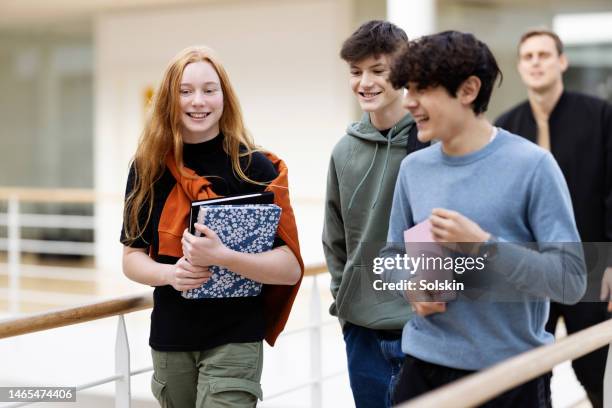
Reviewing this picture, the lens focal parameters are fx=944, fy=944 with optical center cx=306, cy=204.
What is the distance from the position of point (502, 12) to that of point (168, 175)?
5.44m

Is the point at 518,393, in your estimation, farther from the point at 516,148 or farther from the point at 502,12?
the point at 502,12

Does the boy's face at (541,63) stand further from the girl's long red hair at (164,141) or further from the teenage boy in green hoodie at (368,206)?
the girl's long red hair at (164,141)

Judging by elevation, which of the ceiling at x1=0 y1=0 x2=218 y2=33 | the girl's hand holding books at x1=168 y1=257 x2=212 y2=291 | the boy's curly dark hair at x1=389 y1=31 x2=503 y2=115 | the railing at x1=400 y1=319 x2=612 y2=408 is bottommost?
the railing at x1=400 y1=319 x2=612 y2=408

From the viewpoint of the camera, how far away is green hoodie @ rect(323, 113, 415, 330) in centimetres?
184

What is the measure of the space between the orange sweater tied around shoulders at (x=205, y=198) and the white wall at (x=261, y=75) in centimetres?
A: 514

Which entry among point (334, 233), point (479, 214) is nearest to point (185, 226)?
point (334, 233)

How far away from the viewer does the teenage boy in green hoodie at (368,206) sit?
1.82m

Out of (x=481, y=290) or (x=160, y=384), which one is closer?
(x=481, y=290)

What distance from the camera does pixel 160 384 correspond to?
1792 millimetres

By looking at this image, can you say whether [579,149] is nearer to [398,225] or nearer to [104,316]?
[398,225]

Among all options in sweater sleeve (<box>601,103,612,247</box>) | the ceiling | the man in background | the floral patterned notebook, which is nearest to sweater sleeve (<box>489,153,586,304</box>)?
the floral patterned notebook

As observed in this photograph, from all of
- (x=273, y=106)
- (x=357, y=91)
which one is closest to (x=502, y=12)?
(x=273, y=106)

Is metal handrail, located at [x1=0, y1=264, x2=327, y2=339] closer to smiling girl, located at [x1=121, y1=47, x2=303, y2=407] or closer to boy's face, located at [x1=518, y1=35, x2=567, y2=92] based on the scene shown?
smiling girl, located at [x1=121, y1=47, x2=303, y2=407]

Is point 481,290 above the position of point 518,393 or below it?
above
